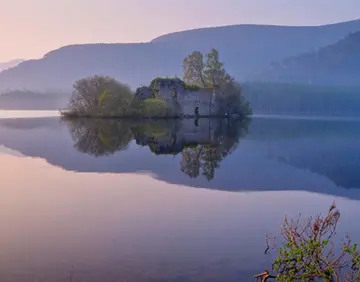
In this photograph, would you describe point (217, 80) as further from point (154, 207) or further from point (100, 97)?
point (154, 207)

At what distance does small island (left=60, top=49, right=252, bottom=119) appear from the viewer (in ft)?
247

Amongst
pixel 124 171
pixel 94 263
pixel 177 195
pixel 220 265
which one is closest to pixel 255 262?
pixel 220 265

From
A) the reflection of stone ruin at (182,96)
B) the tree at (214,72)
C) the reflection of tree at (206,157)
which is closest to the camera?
the reflection of tree at (206,157)

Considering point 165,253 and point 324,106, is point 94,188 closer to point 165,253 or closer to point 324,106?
point 165,253

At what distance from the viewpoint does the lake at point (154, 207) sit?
10.2 metres

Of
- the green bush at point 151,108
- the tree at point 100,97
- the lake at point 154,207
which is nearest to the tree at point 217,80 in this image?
the green bush at point 151,108

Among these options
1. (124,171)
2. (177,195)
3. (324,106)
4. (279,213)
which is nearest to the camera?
(279,213)

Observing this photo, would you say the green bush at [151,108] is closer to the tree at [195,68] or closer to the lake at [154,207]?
the tree at [195,68]

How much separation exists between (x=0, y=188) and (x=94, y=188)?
3.63m

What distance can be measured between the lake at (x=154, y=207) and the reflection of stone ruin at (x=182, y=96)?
43586 millimetres

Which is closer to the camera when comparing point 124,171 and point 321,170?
point 124,171

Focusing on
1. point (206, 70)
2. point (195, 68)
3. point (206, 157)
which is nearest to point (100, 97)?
point (195, 68)

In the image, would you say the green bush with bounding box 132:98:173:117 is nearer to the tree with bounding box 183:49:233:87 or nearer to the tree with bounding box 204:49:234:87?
the tree with bounding box 183:49:233:87

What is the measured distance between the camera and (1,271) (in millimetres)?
9500
